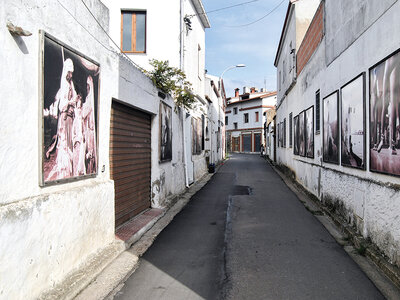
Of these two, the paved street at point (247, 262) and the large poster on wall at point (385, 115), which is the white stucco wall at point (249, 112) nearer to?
the paved street at point (247, 262)

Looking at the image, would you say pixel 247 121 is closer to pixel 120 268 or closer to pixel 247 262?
pixel 247 262

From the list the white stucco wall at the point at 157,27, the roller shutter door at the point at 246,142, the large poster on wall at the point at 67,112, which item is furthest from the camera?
the roller shutter door at the point at 246,142

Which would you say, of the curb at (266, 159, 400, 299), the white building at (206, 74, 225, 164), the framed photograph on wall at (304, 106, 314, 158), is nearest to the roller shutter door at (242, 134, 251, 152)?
the white building at (206, 74, 225, 164)

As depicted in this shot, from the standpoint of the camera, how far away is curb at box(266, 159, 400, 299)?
386 cm

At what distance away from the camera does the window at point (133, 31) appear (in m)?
11.7

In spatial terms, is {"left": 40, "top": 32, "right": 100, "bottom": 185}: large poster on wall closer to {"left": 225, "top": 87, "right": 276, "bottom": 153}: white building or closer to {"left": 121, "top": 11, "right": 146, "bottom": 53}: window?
{"left": 121, "top": 11, "right": 146, "bottom": 53}: window

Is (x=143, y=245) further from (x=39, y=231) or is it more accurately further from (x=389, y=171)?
(x=389, y=171)

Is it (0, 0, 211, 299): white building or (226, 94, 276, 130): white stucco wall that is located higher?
(226, 94, 276, 130): white stucco wall

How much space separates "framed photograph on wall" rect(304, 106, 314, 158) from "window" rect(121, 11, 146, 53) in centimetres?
623

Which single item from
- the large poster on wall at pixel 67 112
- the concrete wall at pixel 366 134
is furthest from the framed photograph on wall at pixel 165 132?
the concrete wall at pixel 366 134

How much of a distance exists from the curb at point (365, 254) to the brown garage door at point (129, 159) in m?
4.05

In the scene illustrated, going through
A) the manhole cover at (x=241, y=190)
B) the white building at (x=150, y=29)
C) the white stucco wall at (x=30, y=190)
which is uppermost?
the white building at (x=150, y=29)

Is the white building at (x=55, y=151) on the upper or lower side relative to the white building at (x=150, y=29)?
lower

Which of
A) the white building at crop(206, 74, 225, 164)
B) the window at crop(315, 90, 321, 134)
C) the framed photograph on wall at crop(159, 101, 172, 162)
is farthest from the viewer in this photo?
the white building at crop(206, 74, 225, 164)
